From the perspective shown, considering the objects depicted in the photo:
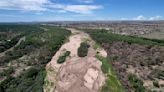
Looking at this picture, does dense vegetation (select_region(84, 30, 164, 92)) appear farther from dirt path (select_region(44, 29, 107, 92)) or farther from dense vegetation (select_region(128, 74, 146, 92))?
dirt path (select_region(44, 29, 107, 92))

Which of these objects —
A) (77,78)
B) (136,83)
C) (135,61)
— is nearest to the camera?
(77,78)

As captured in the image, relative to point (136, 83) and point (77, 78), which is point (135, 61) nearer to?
point (136, 83)

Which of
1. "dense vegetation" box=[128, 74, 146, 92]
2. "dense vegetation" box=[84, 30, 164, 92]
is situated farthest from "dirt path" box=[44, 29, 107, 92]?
"dense vegetation" box=[128, 74, 146, 92]

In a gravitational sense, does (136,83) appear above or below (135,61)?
Result: above

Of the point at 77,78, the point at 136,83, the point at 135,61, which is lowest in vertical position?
the point at 135,61

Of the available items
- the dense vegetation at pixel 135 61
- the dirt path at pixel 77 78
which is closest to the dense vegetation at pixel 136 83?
the dense vegetation at pixel 135 61

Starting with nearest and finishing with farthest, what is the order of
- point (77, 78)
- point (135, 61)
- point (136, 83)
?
point (77, 78)
point (136, 83)
point (135, 61)

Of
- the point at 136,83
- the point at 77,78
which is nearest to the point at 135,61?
the point at 136,83

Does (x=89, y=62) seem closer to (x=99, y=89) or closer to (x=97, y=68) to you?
(x=97, y=68)

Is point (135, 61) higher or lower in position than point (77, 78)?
lower

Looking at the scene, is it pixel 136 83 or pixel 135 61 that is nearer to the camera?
pixel 136 83

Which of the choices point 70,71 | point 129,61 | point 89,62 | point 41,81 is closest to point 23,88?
point 41,81
